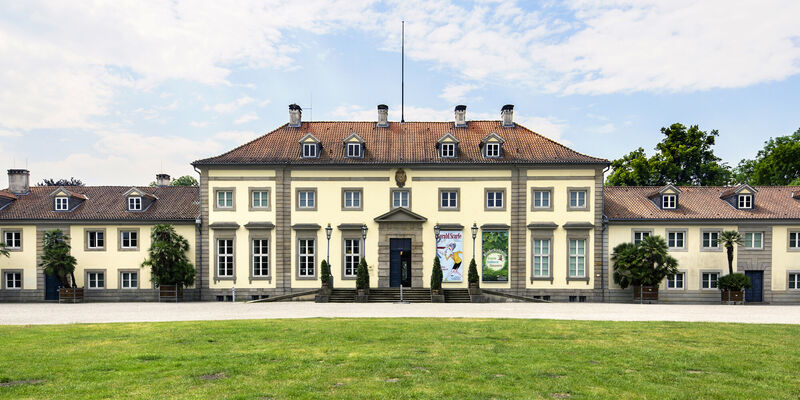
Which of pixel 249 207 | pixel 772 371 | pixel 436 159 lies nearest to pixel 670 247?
pixel 436 159

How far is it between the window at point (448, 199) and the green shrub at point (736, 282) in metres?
16.6

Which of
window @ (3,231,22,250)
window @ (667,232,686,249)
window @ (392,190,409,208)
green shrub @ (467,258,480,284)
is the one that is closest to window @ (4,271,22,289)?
window @ (3,231,22,250)

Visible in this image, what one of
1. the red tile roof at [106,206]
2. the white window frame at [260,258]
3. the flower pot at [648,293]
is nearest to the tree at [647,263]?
the flower pot at [648,293]

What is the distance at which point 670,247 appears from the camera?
110ft

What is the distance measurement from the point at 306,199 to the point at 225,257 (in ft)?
20.2

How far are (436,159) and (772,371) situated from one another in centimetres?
2411

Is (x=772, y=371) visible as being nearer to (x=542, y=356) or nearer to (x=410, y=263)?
(x=542, y=356)

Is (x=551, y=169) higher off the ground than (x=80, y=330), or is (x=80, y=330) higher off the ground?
(x=551, y=169)

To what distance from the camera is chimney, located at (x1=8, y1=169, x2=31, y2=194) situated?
1441 inches

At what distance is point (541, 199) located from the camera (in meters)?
33.5

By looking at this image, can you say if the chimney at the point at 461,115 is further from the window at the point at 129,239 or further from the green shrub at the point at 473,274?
the window at the point at 129,239

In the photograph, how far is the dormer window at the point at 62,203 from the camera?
34.8 meters

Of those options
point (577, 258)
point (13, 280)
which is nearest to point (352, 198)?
point (577, 258)

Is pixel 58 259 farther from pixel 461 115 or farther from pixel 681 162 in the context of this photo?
pixel 681 162
